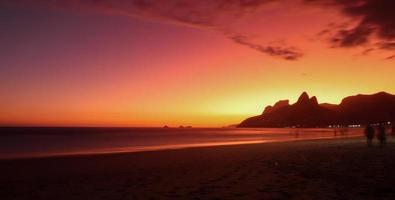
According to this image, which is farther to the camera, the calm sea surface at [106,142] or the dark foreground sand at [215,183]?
the calm sea surface at [106,142]

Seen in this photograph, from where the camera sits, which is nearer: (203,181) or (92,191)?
(92,191)

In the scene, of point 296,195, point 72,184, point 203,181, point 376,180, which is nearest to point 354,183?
point 376,180

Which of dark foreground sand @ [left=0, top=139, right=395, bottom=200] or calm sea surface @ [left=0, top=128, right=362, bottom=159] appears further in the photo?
calm sea surface @ [left=0, top=128, right=362, bottom=159]

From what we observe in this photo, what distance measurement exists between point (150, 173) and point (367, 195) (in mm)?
10668

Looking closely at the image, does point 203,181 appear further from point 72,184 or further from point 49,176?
point 49,176

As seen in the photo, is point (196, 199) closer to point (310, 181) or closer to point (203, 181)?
point (203, 181)

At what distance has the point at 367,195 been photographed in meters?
11.8

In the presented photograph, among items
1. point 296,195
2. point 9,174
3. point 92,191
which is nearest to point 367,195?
point 296,195

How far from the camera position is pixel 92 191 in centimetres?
1392

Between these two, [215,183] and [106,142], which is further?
[106,142]

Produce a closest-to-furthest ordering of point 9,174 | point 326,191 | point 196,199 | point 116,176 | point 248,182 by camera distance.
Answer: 1. point 196,199
2. point 326,191
3. point 248,182
4. point 116,176
5. point 9,174

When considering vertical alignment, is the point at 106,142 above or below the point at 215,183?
above

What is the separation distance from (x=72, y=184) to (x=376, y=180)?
12.2m

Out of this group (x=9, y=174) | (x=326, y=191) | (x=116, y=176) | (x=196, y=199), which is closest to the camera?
(x=196, y=199)
